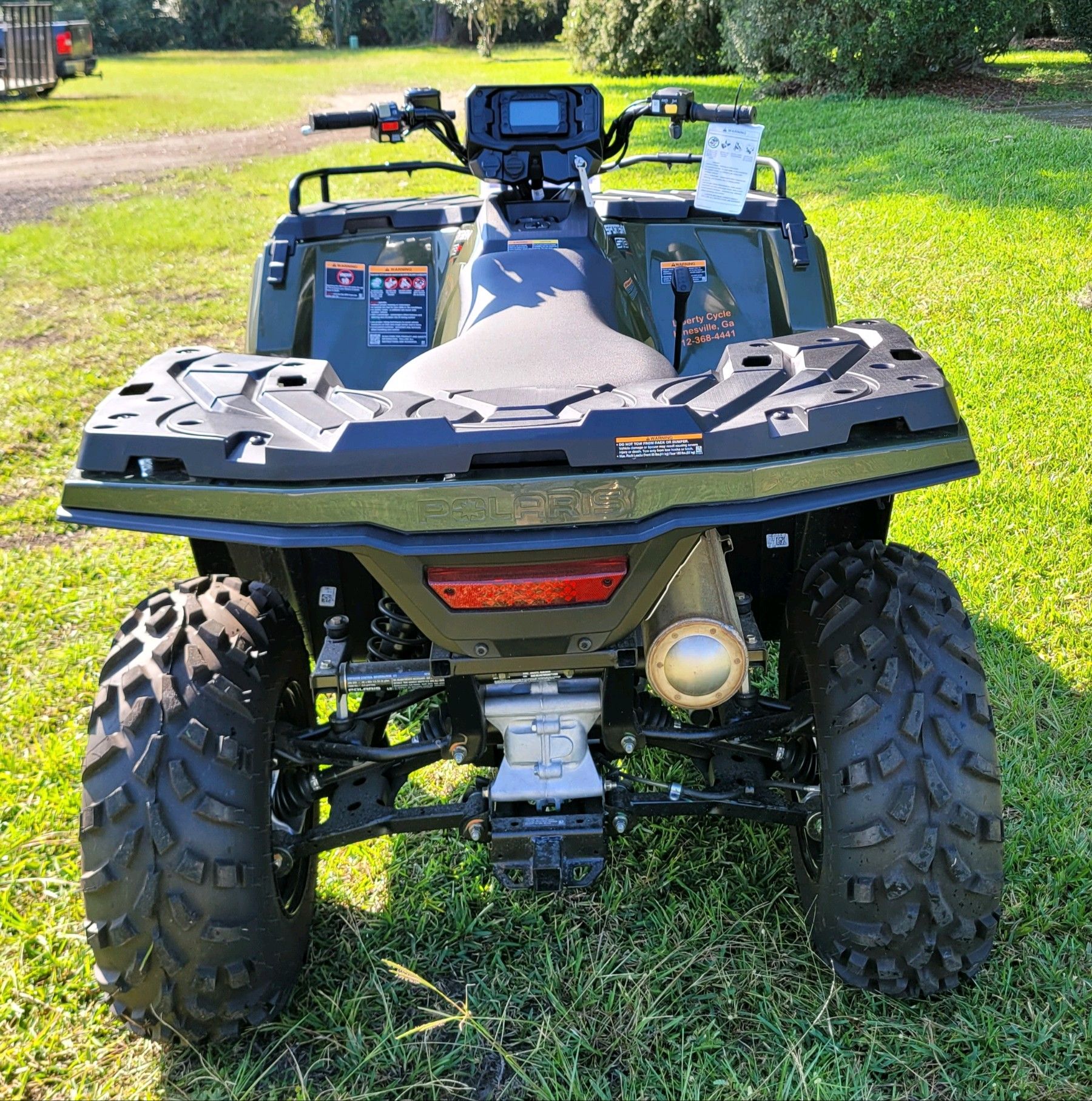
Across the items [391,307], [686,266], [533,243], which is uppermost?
[533,243]

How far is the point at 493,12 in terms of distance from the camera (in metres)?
35.9

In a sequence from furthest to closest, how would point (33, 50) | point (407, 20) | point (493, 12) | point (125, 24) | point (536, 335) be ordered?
point (407, 20) < point (125, 24) < point (493, 12) < point (33, 50) < point (536, 335)

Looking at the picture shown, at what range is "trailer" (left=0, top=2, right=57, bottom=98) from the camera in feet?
74.5

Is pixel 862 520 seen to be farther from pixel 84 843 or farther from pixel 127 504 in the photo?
pixel 84 843

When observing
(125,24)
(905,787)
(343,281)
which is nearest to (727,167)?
(343,281)

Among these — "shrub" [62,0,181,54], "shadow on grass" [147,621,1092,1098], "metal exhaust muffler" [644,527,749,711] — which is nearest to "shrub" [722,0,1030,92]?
"shadow on grass" [147,621,1092,1098]

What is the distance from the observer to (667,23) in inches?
771

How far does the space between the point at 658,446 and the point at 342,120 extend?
2224 mm

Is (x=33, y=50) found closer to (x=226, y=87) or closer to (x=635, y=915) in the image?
(x=226, y=87)

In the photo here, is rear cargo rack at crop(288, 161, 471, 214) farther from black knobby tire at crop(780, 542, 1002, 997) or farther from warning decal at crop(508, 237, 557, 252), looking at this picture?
black knobby tire at crop(780, 542, 1002, 997)

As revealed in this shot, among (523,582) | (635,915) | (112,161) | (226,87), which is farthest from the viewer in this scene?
(226,87)

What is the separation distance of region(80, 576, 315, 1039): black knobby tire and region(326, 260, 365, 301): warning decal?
5.59 feet

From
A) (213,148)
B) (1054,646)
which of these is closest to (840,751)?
→ (1054,646)

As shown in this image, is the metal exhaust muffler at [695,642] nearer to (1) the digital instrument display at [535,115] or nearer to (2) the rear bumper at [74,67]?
(1) the digital instrument display at [535,115]
